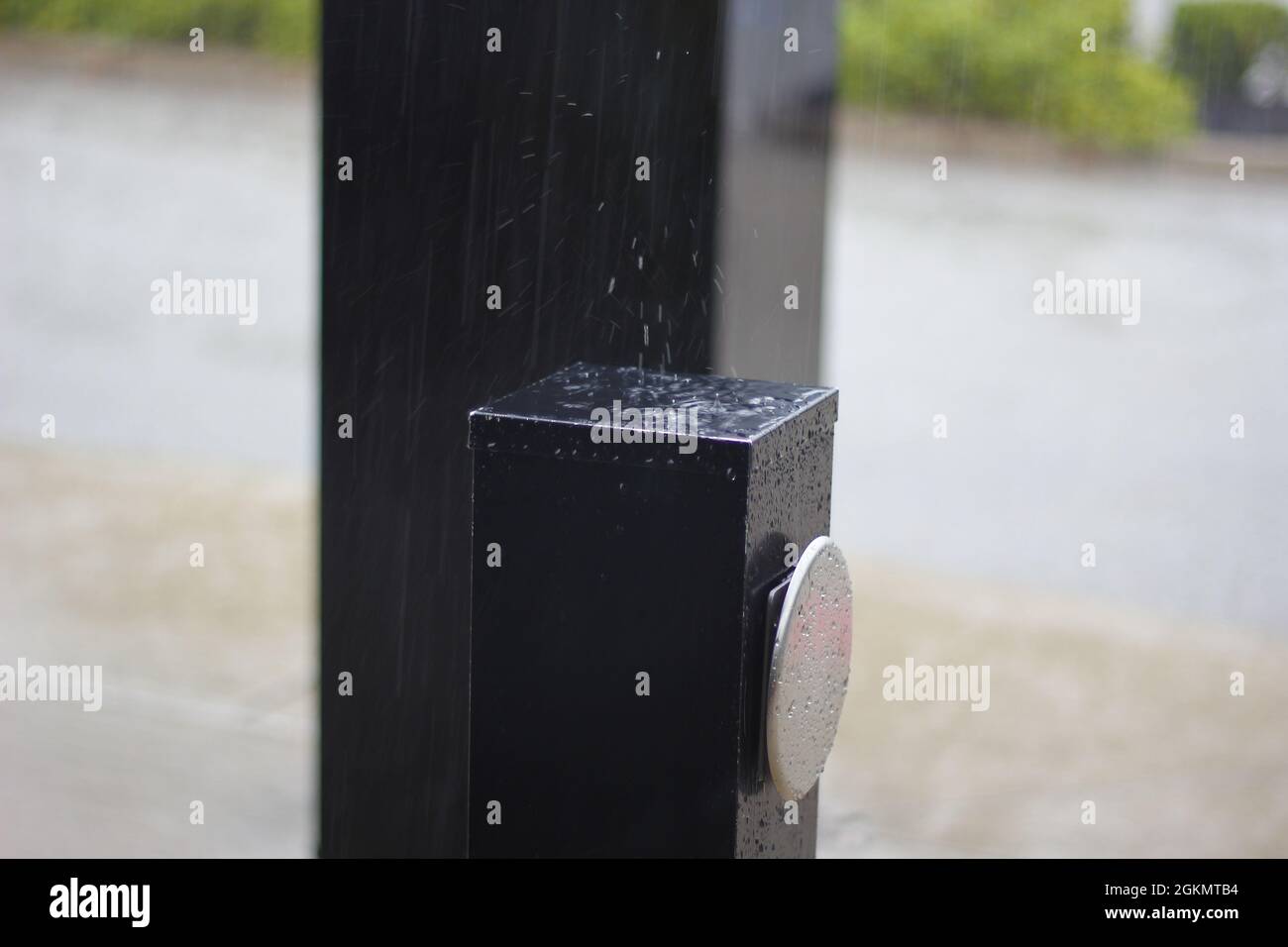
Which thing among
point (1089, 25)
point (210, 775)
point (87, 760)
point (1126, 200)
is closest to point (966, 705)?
point (210, 775)

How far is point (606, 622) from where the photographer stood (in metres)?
2.09

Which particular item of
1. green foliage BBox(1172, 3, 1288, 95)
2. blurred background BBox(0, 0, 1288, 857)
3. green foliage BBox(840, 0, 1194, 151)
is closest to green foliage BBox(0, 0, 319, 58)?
blurred background BBox(0, 0, 1288, 857)

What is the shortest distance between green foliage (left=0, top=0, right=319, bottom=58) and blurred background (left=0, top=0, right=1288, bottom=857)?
47mm

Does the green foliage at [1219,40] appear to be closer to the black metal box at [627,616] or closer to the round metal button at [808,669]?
the round metal button at [808,669]

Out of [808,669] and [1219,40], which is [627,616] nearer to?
[808,669]

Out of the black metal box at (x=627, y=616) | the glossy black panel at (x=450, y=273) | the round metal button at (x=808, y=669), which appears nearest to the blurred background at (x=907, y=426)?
the glossy black panel at (x=450, y=273)

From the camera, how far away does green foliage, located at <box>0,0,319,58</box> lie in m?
18.1

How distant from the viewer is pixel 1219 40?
16.6 m

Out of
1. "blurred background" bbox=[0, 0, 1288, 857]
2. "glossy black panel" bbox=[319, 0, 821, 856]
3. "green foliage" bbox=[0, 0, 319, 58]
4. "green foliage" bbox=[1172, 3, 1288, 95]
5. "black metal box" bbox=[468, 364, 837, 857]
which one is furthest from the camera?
"green foliage" bbox=[0, 0, 319, 58]

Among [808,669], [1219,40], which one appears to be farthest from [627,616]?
[1219,40]

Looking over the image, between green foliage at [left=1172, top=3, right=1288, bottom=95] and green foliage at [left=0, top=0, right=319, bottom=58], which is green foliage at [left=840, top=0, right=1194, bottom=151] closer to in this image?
green foliage at [left=1172, top=3, right=1288, bottom=95]

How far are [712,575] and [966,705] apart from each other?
404cm

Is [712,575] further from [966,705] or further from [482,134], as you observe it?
[966,705]

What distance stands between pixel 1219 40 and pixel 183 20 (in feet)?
37.6
